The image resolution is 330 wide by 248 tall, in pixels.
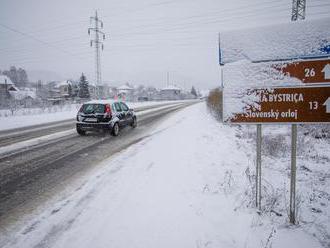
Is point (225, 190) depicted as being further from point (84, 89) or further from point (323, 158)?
point (84, 89)

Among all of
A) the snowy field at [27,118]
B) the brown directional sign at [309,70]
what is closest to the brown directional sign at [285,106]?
the brown directional sign at [309,70]

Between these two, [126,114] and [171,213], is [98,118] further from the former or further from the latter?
[171,213]

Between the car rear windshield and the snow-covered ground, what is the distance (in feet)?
17.7

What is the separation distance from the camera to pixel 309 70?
12.2ft

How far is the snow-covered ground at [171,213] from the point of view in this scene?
3461mm

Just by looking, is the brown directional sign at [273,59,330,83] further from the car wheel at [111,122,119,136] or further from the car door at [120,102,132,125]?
the car door at [120,102,132,125]

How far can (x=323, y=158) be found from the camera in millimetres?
Answer: 9438

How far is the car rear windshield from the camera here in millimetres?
11883

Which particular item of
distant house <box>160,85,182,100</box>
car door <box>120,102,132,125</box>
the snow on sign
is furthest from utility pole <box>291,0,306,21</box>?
distant house <box>160,85,182,100</box>

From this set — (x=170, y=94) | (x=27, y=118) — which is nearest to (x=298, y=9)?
(x=27, y=118)

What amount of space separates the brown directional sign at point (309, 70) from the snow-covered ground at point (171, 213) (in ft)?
7.43

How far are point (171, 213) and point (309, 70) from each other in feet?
9.84

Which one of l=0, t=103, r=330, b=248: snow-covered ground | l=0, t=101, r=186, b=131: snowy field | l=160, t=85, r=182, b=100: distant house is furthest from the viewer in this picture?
l=160, t=85, r=182, b=100: distant house

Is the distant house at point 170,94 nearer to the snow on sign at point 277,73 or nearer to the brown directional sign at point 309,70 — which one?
the snow on sign at point 277,73
